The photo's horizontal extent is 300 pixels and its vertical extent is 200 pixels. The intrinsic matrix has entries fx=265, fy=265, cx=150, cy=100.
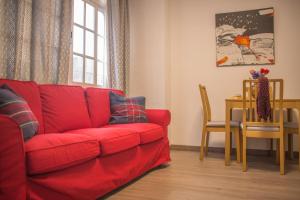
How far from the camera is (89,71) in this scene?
339 centimetres

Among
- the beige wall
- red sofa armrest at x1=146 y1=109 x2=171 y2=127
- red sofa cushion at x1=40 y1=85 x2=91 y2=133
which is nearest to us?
red sofa cushion at x1=40 y1=85 x2=91 y2=133

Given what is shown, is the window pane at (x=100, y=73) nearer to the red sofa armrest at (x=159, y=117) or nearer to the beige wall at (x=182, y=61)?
the beige wall at (x=182, y=61)

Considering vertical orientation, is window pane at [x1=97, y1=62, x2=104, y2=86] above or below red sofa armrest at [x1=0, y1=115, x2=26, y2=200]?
above

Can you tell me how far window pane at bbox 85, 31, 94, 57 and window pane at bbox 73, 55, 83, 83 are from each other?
0.19 m

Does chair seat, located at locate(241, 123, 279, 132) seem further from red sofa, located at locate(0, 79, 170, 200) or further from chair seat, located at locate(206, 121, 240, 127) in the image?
red sofa, located at locate(0, 79, 170, 200)

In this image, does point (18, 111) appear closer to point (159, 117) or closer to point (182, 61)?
point (159, 117)

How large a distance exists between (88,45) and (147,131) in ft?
5.09

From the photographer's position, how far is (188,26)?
4086 mm

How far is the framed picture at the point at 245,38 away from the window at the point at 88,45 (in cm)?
168

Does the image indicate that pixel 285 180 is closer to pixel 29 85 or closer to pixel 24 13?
pixel 29 85

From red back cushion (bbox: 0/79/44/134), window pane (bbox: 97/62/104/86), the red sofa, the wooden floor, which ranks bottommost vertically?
the wooden floor

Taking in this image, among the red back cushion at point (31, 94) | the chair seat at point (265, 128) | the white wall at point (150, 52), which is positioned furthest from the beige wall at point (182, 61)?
the red back cushion at point (31, 94)

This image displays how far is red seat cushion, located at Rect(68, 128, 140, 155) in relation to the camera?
6.00 ft

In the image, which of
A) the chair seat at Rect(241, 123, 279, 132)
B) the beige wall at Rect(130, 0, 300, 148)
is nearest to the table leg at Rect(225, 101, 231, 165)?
the chair seat at Rect(241, 123, 279, 132)
